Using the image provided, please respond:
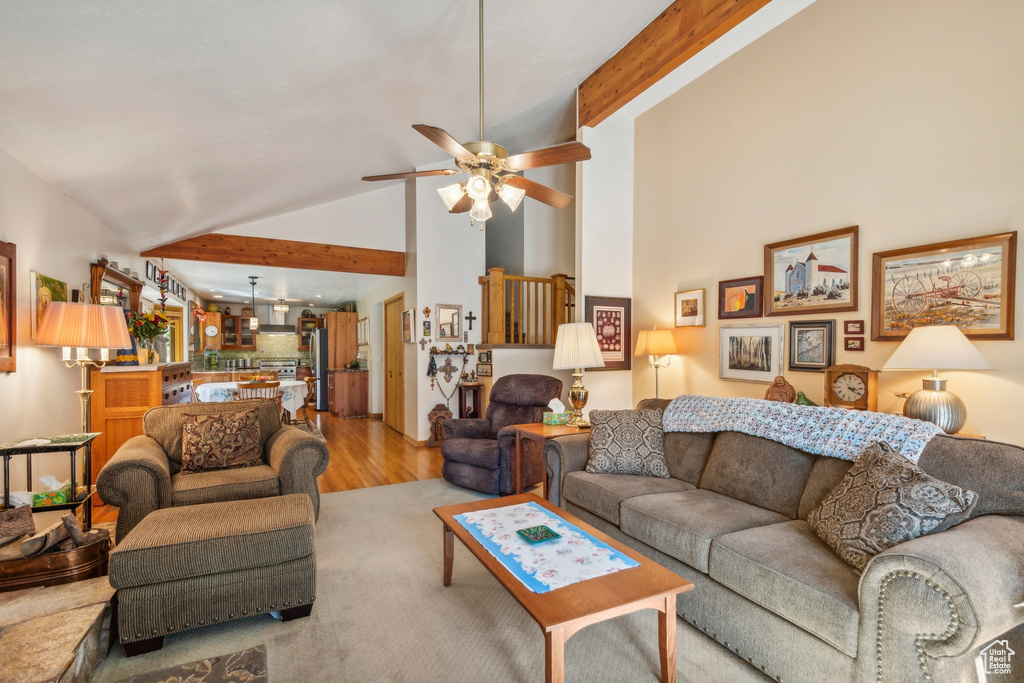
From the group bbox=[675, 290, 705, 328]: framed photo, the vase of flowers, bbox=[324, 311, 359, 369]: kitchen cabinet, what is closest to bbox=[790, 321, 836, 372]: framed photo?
bbox=[675, 290, 705, 328]: framed photo

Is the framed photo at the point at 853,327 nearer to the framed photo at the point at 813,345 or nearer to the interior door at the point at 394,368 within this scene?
the framed photo at the point at 813,345

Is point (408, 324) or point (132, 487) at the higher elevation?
point (408, 324)

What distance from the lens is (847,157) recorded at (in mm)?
3123

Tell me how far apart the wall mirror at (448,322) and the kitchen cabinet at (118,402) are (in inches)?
111

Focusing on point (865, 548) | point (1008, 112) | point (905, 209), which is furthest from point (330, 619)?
point (1008, 112)

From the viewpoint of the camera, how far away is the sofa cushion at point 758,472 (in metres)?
2.27

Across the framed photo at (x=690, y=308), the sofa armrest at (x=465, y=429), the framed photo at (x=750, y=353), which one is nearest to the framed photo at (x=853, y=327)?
the framed photo at (x=750, y=353)

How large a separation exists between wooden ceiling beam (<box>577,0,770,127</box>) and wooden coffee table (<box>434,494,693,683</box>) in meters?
3.17

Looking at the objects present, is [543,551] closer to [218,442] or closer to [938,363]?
[938,363]

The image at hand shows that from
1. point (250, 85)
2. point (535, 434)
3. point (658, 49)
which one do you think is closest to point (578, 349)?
point (535, 434)

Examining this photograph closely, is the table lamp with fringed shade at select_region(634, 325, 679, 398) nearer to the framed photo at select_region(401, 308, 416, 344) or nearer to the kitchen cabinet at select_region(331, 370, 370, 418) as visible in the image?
the framed photo at select_region(401, 308, 416, 344)

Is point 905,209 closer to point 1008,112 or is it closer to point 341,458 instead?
point 1008,112

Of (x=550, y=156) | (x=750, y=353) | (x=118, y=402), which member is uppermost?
(x=550, y=156)

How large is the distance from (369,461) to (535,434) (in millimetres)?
2511
